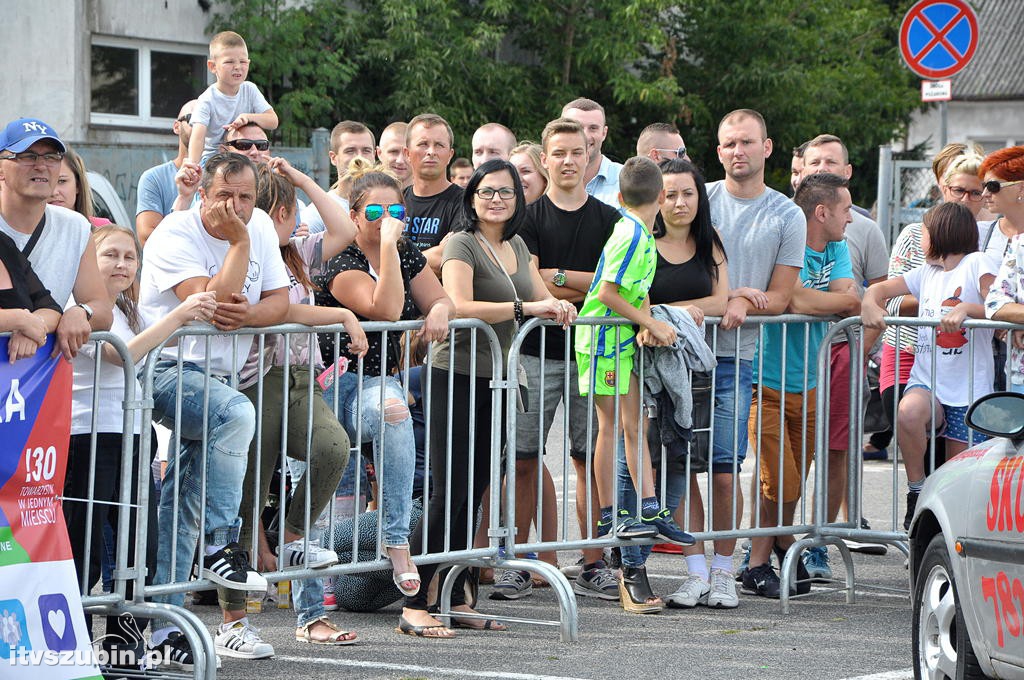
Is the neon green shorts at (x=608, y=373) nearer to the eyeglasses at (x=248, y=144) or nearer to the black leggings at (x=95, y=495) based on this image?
the eyeglasses at (x=248, y=144)

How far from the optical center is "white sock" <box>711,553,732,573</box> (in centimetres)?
797

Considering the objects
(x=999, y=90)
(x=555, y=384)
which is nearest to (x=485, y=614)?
(x=555, y=384)

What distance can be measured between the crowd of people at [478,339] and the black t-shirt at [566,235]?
0.01m

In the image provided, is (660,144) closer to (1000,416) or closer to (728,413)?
(728,413)

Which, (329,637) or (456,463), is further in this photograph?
(456,463)

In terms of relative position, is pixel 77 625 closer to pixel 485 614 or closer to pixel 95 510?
pixel 95 510

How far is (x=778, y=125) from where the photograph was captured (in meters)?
25.4

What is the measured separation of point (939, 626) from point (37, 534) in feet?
10.2

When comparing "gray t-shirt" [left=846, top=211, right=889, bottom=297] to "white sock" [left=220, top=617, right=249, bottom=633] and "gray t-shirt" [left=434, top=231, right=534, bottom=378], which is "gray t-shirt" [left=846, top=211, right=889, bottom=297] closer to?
"gray t-shirt" [left=434, top=231, right=534, bottom=378]

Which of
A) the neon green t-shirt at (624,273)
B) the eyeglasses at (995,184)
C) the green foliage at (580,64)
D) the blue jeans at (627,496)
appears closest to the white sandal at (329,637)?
the blue jeans at (627,496)

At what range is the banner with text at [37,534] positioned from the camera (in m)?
5.41

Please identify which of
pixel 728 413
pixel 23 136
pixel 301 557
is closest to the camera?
pixel 23 136

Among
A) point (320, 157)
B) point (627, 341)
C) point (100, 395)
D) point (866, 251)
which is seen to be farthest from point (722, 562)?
point (320, 157)

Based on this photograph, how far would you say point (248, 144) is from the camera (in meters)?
8.25
